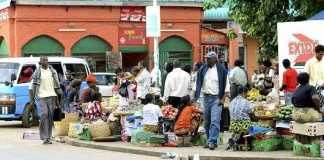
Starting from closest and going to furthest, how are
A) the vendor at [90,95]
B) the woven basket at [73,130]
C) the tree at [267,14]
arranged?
the woven basket at [73,130] → the vendor at [90,95] → the tree at [267,14]

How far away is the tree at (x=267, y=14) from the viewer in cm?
2164

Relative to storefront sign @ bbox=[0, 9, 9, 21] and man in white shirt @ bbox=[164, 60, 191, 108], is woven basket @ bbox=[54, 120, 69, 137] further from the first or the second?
storefront sign @ bbox=[0, 9, 9, 21]

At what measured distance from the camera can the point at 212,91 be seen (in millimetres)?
14281

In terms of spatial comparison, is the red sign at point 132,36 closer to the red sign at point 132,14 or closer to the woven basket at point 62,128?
the red sign at point 132,14

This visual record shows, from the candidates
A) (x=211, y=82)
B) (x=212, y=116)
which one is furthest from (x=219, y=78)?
(x=212, y=116)

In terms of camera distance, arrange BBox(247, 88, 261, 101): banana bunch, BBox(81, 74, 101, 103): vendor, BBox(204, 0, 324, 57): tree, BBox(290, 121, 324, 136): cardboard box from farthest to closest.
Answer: BBox(204, 0, 324, 57): tree → BBox(81, 74, 101, 103): vendor → BBox(247, 88, 261, 101): banana bunch → BBox(290, 121, 324, 136): cardboard box

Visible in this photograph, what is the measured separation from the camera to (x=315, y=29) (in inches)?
695

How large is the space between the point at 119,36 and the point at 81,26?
2073 mm

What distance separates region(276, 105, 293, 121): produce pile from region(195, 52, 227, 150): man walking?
114 cm

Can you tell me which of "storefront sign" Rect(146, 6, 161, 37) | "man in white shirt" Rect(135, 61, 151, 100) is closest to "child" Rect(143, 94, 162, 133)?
"man in white shirt" Rect(135, 61, 151, 100)

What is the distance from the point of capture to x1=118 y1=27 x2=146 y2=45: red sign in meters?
37.4

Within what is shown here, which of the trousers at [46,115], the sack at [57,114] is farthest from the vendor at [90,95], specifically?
the trousers at [46,115]

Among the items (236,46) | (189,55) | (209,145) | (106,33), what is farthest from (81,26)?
(209,145)

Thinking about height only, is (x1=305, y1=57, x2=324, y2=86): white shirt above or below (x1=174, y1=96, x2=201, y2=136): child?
above
